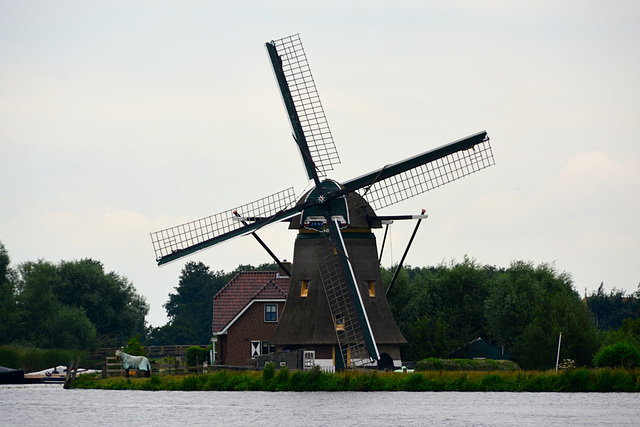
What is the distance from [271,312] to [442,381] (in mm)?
17115

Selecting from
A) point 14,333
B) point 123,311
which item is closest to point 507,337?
point 14,333

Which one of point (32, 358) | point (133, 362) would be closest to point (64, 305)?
point (32, 358)

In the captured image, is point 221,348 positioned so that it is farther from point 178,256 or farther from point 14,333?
point 14,333

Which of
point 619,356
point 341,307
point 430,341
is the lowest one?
point 619,356

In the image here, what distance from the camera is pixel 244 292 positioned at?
6016cm

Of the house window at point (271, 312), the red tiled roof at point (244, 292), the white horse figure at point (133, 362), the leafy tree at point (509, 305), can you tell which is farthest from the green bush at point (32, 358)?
the leafy tree at point (509, 305)

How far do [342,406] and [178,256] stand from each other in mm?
15116

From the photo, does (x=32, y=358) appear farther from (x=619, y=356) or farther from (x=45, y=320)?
(x=619, y=356)

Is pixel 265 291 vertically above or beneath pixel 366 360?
above

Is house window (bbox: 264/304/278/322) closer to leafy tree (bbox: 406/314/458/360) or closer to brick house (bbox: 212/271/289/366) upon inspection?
brick house (bbox: 212/271/289/366)

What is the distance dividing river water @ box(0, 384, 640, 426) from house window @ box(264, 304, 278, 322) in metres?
13.1

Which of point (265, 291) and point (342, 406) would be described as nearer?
point (342, 406)

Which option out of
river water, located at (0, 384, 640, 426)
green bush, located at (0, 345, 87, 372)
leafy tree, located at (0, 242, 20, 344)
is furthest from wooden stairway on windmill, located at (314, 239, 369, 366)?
leafy tree, located at (0, 242, 20, 344)

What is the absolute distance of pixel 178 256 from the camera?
50.7 m
